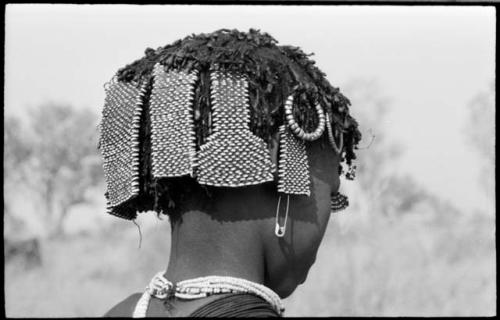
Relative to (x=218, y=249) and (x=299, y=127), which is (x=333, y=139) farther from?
(x=218, y=249)

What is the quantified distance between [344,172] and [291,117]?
0.50 m

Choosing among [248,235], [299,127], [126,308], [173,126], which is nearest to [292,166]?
[299,127]

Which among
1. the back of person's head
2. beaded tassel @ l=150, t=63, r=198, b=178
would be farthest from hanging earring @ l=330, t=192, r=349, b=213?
beaded tassel @ l=150, t=63, r=198, b=178

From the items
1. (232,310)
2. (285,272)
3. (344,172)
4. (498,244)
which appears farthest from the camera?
(498,244)

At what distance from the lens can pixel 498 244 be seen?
12.2 ft

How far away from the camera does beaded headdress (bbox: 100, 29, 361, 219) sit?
2639 millimetres

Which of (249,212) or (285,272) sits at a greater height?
(249,212)

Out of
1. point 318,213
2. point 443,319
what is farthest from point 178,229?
point 443,319

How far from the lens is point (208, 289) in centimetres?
267

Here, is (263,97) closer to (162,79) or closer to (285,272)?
(162,79)

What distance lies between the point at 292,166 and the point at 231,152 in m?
0.21

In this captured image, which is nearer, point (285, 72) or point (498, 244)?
point (285, 72)

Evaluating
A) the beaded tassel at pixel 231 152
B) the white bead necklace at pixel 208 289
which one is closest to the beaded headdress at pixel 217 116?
the beaded tassel at pixel 231 152

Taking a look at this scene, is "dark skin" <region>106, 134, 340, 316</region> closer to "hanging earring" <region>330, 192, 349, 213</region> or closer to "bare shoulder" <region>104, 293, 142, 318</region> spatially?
"bare shoulder" <region>104, 293, 142, 318</region>
